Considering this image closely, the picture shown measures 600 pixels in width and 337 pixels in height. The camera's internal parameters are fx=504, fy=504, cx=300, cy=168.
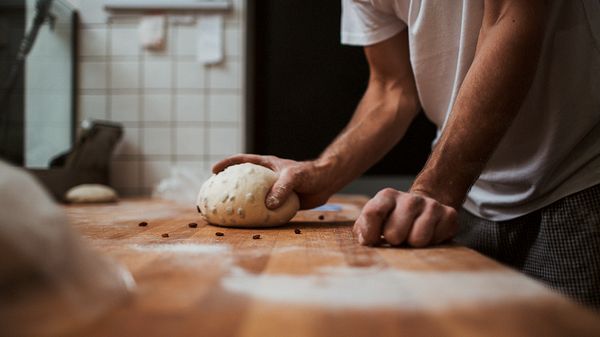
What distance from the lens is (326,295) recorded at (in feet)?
1.35

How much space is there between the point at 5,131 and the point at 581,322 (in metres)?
1.72

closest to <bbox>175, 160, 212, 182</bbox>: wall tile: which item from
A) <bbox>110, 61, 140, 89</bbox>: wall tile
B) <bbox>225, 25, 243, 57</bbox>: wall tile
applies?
<bbox>110, 61, 140, 89</bbox>: wall tile

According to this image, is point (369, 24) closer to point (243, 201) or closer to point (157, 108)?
point (243, 201)

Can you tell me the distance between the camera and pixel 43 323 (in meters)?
0.32

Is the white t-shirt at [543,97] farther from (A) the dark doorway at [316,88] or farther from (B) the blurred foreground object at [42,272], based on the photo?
(A) the dark doorway at [316,88]

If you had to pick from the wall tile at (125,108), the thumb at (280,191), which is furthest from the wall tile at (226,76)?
the thumb at (280,191)

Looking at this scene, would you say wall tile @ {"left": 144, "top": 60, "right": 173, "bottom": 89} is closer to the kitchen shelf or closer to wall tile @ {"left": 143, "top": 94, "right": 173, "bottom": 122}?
wall tile @ {"left": 143, "top": 94, "right": 173, "bottom": 122}

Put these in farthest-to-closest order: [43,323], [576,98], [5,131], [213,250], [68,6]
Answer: [68,6], [5,131], [576,98], [213,250], [43,323]

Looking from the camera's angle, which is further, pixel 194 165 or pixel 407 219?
pixel 194 165

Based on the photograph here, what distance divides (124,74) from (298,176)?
158cm

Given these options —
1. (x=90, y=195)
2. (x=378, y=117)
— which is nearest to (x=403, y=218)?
(x=378, y=117)

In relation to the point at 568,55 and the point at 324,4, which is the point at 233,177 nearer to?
the point at 568,55

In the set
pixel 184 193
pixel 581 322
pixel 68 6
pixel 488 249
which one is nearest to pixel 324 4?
pixel 184 193

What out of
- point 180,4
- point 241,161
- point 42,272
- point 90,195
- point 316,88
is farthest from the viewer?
point 180,4
